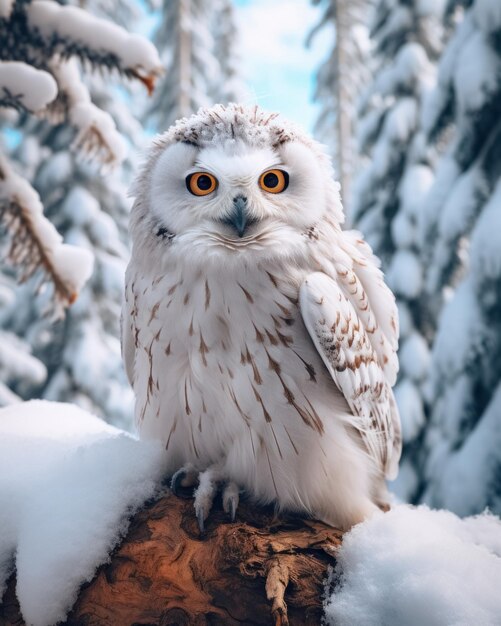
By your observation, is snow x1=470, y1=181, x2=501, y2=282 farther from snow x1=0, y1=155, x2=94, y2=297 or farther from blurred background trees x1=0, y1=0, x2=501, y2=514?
snow x1=0, y1=155, x2=94, y2=297

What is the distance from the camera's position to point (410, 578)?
1.22 m

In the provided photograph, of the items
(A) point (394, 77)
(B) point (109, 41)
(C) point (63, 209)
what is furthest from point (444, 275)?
(C) point (63, 209)

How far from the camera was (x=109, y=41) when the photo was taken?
6.32ft

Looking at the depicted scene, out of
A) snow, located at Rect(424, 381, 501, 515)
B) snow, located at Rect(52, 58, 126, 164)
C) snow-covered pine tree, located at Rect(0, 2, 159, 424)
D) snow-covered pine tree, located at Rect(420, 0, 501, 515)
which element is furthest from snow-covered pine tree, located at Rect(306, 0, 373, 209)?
snow, located at Rect(52, 58, 126, 164)

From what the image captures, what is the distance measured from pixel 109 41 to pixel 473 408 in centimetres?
333

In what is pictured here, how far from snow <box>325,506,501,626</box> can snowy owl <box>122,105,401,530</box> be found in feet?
0.84

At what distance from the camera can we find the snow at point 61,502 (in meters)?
1.29

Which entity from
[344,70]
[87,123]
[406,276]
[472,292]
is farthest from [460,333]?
[344,70]

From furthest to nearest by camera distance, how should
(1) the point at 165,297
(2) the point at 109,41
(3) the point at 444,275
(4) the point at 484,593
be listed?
1. (3) the point at 444,275
2. (2) the point at 109,41
3. (1) the point at 165,297
4. (4) the point at 484,593

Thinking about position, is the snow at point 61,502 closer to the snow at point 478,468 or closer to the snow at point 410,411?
the snow at point 478,468

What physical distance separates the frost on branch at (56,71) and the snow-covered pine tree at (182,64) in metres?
9.50

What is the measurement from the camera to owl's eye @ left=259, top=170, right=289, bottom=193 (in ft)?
5.37

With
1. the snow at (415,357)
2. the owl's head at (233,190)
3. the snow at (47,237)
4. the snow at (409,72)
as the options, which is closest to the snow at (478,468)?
the snow at (415,357)

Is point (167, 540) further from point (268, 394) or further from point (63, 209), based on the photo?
point (63, 209)
